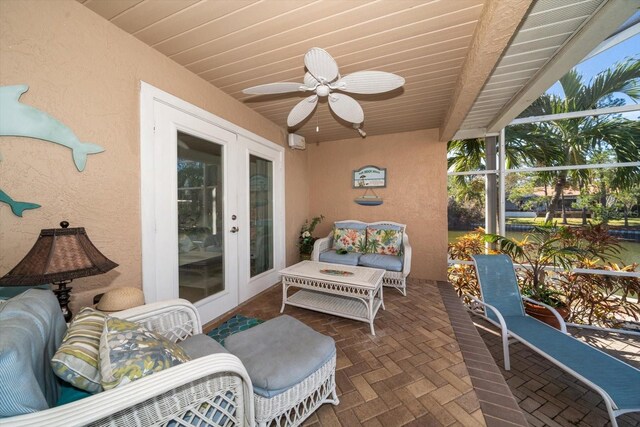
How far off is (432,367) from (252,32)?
9.61ft

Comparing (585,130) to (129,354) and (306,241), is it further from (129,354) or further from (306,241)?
(129,354)

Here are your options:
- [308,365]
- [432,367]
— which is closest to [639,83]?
[432,367]

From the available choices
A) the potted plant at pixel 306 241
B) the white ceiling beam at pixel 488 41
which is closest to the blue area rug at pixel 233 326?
the potted plant at pixel 306 241

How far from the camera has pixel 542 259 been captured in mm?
3088

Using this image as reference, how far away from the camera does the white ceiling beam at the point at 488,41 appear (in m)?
1.23

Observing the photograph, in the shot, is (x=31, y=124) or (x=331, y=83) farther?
(x=331, y=83)

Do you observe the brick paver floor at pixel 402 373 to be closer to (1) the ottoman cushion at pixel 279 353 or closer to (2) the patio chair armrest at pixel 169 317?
(1) the ottoman cushion at pixel 279 353

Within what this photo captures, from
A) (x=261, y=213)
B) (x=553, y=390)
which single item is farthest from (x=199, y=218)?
(x=553, y=390)

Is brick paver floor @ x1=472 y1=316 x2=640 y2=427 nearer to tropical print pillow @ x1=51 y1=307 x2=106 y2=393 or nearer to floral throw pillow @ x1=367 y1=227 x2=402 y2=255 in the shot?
floral throw pillow @ x1=367 y1=227 x2=402 y2=255

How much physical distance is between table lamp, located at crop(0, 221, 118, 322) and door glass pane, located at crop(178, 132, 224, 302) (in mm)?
1046

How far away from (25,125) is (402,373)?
9.51 ft

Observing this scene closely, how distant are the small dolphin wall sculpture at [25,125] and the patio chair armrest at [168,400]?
1319 millimetres

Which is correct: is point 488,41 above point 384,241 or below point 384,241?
above

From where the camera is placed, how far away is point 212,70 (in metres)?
2.25
